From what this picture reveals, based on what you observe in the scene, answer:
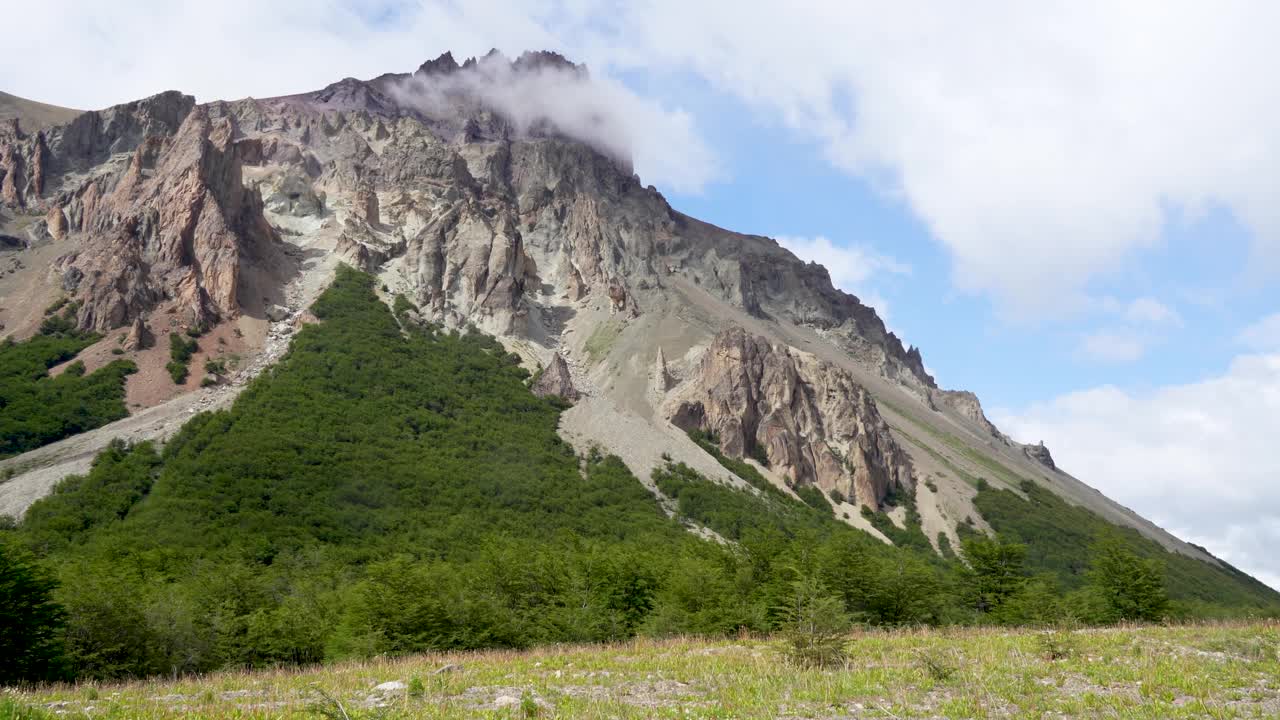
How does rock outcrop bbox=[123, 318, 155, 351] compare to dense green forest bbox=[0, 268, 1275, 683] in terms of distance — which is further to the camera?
rock outcrop bbox=[123, 318, 155, 351]

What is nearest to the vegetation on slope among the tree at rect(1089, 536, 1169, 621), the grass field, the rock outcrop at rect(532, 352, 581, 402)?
the tree at rect(1089, 536, 1169, 621)

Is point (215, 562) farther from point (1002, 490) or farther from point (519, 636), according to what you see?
point (1002, 490)

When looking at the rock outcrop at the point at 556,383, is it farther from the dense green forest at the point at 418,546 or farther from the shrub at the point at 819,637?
the shrub at the point at 819,637

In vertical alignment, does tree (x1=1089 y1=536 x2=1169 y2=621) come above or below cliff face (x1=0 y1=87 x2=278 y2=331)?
below

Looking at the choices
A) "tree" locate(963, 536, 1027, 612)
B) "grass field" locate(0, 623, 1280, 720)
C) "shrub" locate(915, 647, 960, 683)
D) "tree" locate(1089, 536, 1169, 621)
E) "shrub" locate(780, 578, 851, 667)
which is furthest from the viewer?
"tree" locate(963, 536, 1027, 612)

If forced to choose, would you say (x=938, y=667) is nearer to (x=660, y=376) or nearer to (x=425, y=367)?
(x=660, y=376)

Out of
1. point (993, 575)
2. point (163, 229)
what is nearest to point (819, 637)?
point (993, 575)

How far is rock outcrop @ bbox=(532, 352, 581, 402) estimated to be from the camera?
6024 inches

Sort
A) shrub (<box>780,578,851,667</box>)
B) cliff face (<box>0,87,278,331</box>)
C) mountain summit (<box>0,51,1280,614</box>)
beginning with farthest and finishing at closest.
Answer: cliff face (<box>0,87,278,331</box>), mountain summit (<box>0,51,1280,614</box>), shrub (<box>780,578,851,667</box>)

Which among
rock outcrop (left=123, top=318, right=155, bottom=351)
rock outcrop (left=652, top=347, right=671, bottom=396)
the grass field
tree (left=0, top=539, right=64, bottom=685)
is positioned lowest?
tree (left=0, top=539, right=64, bottom=685)

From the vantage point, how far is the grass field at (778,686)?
573 inches

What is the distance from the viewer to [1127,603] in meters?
51.0

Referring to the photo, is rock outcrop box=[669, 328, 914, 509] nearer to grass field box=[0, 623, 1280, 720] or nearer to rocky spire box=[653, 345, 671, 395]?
rocky spire box=[653, 345, 671, 395]

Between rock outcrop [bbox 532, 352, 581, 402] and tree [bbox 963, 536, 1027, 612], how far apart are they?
100992 mm
